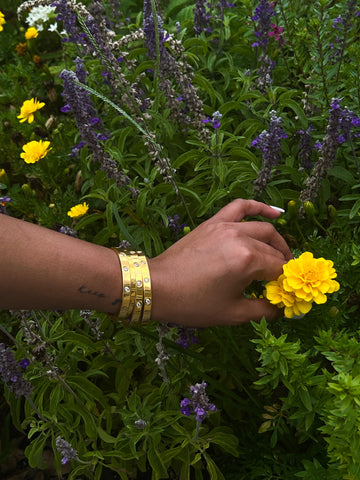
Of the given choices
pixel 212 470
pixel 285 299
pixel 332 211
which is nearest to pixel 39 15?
pixel 332 211

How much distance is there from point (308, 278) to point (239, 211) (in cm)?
35

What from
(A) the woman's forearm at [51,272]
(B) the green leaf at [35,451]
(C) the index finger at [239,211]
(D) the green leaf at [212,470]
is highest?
(A) the woman's forearm at [51,272]

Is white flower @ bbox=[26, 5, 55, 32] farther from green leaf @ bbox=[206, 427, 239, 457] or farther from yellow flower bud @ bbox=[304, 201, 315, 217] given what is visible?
green leaf @ bbox=[206, 427, 239, 457]

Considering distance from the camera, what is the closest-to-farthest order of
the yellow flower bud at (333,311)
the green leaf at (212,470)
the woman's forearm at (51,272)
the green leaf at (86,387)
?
the woman's forearm at (51,272)
the yellow flower bud at (333,311)
the green leaf at (212,470)
the green leaf at (86,387)

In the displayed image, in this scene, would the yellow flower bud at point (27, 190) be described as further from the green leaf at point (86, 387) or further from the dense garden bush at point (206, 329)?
the green leaf at point (86, 387)

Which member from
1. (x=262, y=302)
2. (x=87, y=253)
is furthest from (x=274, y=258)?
(x=87, y=253)

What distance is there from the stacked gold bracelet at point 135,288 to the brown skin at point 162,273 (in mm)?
18

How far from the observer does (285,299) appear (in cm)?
143

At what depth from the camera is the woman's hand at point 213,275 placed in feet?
4.62

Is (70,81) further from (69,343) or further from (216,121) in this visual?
(69,343)

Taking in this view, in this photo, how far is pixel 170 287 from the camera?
144cm

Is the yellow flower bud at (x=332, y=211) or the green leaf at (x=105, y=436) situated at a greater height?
the yellow flower bud at (x=332, y=211)

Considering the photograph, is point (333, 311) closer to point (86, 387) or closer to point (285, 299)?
point (285, 299)

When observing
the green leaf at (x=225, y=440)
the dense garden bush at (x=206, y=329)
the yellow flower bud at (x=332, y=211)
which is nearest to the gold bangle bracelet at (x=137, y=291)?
the dense garden bush at (x=206, y=329)
